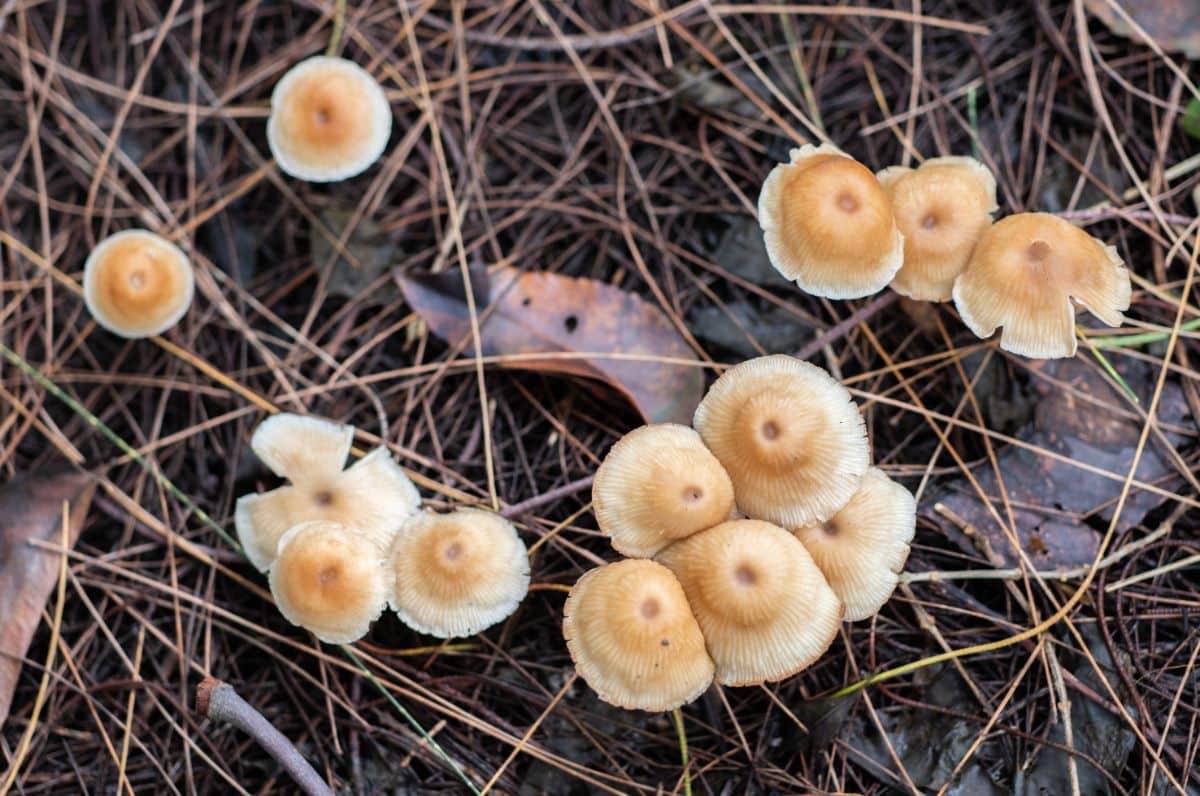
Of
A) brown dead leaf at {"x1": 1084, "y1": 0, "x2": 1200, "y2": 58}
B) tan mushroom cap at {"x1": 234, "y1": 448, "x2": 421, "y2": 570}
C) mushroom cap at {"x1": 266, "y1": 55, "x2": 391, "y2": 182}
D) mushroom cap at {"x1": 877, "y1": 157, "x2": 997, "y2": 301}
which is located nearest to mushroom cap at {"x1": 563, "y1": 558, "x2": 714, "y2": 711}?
tan mushroom cap at {"x1": 234, "y1": 448, "x2": 421, "y2": 570}

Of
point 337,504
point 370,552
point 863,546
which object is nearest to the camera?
point 863,546

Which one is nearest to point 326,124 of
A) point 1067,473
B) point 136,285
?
point 136,285

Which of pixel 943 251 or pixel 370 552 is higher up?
pixel 943 251

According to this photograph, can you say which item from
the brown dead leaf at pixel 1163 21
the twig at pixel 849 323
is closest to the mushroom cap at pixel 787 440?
the twig at pixel 849 323

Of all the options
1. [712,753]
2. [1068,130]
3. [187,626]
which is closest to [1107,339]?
[1068,130]

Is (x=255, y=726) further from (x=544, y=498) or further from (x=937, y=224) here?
(x=937, y=224)

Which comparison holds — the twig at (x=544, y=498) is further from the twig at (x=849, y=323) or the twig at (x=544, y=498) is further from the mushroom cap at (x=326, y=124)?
the mushroom cap at (x=326, y=124)
